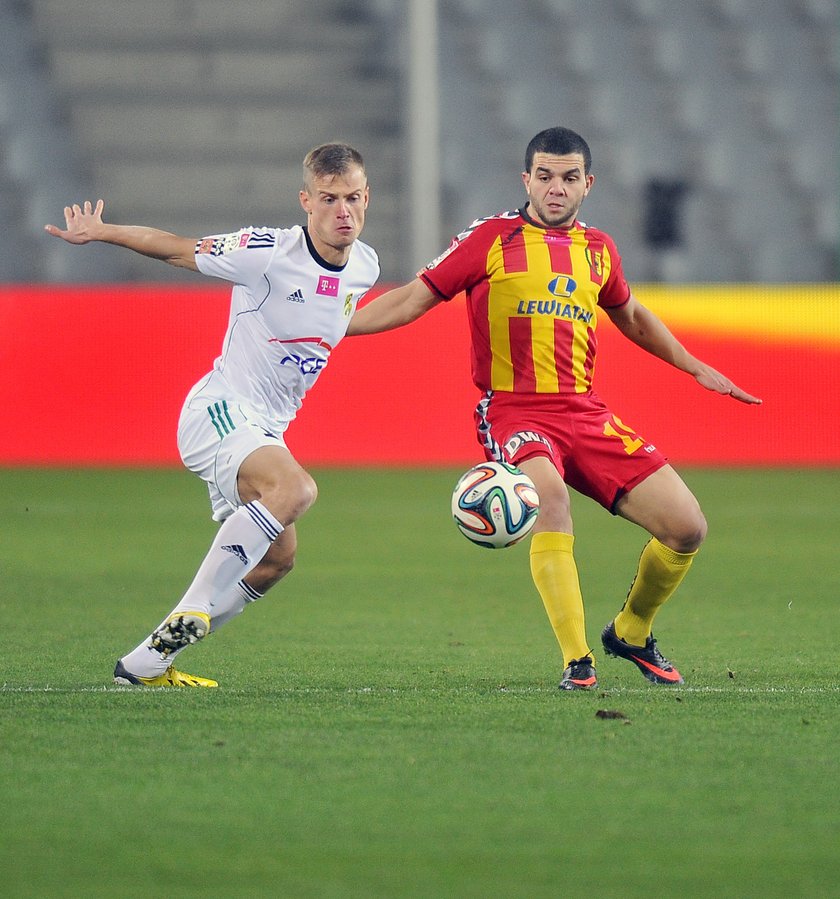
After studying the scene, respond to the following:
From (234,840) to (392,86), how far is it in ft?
60.8

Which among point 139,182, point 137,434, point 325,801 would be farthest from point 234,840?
point 139,182

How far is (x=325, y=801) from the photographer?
13.2 ft

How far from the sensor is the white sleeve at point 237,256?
221 inches

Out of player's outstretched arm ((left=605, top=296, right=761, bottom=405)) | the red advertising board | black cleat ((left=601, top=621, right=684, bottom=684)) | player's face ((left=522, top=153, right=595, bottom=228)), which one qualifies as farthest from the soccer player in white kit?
the red advertising board

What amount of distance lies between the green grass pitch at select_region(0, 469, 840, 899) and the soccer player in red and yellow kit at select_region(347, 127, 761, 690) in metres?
0.52

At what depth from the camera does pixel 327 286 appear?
18.9ft

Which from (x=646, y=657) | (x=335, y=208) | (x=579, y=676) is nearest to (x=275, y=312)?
(x=335, y=208)

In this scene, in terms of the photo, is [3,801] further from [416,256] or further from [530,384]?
[416,256]

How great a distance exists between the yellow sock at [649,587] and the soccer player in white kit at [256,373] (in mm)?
1231

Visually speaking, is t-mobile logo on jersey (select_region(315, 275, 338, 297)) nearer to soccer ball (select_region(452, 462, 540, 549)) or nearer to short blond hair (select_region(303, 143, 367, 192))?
short blond hair (select_region(303, 143, 367, 192))

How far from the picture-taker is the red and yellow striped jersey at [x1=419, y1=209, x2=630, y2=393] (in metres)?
5.86

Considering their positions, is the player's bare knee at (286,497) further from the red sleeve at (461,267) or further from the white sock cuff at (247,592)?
the red sleeve at (461,267)

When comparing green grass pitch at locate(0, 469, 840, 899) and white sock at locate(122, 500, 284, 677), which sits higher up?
white sock at locate(122, 500, 284, 677)

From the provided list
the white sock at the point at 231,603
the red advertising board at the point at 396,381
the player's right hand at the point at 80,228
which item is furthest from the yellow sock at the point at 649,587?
the red advertising board at the point at 396,381
